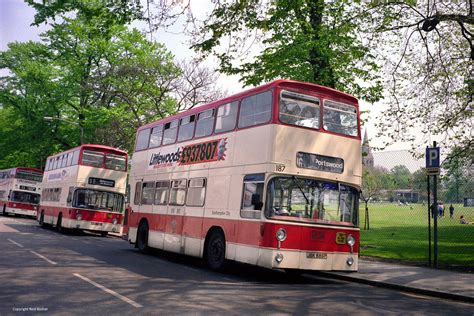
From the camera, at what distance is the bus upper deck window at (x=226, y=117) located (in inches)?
537

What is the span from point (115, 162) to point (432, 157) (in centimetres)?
1572

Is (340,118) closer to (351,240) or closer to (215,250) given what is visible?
(351,240)

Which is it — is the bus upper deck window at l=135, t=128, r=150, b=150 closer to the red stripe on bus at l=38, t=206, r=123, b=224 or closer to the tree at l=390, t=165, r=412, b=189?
the red stripe on bus at l=38, t=206, r=123, b=224

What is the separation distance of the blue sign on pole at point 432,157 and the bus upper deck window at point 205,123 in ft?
20.6

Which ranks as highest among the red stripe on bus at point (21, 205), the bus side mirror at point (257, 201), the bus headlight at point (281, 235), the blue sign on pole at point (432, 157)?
the blue sign on pole at point (432, 157)

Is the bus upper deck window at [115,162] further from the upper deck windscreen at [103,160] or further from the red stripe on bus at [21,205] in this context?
the red stripe on bus at [21,205]

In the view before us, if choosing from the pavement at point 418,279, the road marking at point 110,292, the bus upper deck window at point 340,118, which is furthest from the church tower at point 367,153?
the road marking at point 110,292

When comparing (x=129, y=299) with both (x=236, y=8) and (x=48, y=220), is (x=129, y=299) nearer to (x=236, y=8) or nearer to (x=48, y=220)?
(x=236, y=8)

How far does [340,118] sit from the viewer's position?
12.7 m

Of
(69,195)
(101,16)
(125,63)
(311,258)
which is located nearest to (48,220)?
(69,195)

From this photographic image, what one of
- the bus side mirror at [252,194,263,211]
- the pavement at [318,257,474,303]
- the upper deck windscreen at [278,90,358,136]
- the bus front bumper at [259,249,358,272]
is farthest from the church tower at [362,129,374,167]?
the bus side mirror at [252,194,263,211]

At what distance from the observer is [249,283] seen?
11.3m

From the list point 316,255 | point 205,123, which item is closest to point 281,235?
point 316,255

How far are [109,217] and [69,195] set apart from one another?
2.29 meters
